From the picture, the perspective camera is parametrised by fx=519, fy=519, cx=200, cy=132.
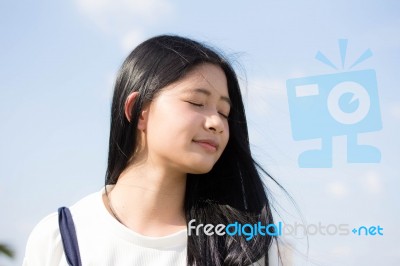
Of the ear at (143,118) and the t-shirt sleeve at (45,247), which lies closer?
the t-shirt sleeve at (45,247)

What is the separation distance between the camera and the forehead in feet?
8.00

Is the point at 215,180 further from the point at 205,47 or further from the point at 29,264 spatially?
the point at 29,264

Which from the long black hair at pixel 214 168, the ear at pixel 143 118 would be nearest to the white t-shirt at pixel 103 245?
the long black hair at pixel 214 168

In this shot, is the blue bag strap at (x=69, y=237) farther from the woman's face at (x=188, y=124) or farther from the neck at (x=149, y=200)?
the woman's face at (x=188, y=124)

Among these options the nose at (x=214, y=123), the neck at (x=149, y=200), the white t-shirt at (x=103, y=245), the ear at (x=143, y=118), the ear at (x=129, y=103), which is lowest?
the white t-shirt at (x=103, y=245)

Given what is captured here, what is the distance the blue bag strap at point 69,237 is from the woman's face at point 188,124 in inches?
19.3

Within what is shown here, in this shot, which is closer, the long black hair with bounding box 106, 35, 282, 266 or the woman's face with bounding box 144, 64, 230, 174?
the woman's face with bounding box 144, 64, 230, 174

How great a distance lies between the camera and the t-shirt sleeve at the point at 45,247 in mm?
2412

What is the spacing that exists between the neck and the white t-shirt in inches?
2.9

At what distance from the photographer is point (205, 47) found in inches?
108

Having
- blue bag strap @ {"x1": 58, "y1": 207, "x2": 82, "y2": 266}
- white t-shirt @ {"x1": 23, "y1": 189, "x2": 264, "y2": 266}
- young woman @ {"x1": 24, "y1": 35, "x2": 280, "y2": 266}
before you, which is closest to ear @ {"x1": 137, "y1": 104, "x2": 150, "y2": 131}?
young woman @ {"x1": 24, "y1": 35, "x2": 280, "y2": 266}

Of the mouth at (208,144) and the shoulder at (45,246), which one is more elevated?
the mouth at (208,144)

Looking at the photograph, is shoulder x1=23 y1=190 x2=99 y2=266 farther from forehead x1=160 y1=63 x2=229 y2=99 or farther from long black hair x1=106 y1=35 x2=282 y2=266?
forehead x1=160 y1=63 x2=229 y2=99

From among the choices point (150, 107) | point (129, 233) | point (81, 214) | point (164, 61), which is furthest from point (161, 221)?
point (164, 61)
